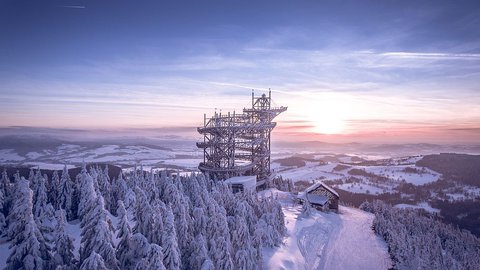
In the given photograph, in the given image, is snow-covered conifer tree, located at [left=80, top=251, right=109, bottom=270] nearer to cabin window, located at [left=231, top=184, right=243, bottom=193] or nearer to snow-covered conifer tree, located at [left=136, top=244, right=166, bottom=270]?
snow-covered conifer tree, located at [left=136, top=244, right=166, bottom=270]

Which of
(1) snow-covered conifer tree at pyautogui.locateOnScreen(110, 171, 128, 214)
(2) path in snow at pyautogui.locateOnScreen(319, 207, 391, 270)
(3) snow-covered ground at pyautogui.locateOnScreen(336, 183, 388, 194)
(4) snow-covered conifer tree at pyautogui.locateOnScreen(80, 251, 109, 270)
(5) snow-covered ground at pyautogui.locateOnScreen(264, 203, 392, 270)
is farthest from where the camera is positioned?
(3) snow-covered ground at pyautogui.locateOnScreen(336, 183, 388, 194)

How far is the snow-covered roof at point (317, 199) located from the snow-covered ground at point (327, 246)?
344 centimetres

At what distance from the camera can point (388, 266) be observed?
4038cm

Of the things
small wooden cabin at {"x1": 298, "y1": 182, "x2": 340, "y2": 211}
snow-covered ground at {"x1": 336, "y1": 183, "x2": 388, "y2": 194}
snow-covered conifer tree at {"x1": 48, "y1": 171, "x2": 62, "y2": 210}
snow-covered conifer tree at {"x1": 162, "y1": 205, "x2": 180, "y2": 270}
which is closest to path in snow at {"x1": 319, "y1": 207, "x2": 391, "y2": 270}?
small wooden cabin at {"x1": 298, "y1": 182, "x2": 340, "y2": 211}

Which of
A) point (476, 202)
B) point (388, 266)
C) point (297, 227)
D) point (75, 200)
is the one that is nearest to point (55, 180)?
point (75, 200)

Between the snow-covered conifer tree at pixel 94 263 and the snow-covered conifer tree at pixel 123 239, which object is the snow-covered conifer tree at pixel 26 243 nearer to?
the snow-covered conifer tree at pixel 94 263

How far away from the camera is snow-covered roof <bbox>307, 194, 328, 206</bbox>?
6326cm

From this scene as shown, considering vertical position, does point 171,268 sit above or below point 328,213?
above

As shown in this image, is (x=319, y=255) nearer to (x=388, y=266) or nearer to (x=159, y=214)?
(x=388, y=266)

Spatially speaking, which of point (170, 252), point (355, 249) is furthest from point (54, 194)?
point (355, 249)

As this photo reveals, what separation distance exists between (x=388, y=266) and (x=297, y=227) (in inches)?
545

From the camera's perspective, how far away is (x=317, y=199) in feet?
211

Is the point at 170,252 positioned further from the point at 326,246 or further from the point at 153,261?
the point at 326,246

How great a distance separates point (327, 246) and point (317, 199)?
21436 mm
